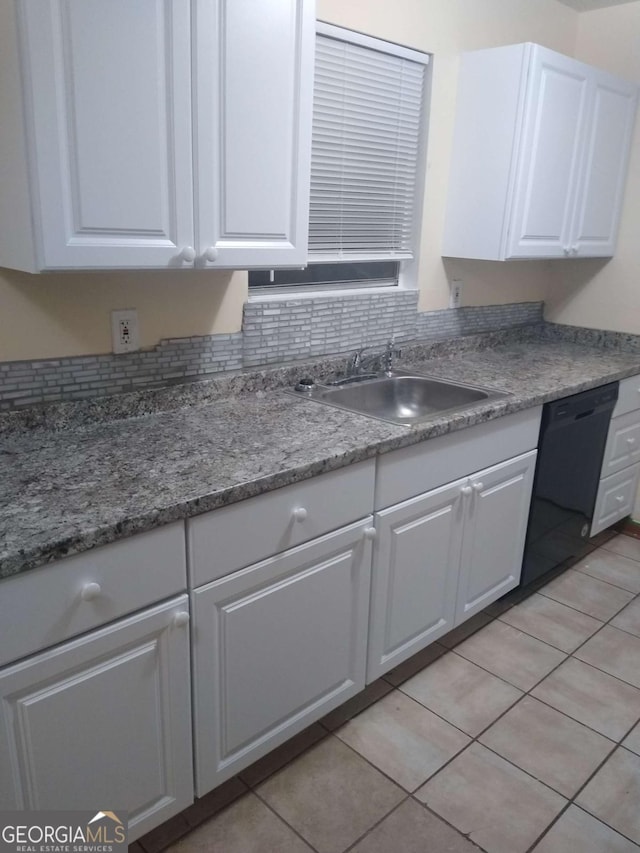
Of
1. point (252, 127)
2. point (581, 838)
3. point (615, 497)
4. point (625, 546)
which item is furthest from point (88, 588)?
point (625, 546)

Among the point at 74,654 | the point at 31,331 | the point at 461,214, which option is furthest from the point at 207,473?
the point at 461,214

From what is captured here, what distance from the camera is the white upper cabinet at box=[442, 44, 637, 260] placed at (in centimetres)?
251

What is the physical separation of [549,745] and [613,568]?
1.25m

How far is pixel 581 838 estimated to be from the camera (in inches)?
65.8

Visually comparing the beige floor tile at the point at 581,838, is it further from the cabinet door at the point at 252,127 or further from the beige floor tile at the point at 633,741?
the cabinet door at the point at 252,127

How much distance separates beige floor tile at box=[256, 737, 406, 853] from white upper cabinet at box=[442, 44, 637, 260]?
190 centimetres

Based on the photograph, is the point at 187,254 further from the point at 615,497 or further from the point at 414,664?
the point at 615,497

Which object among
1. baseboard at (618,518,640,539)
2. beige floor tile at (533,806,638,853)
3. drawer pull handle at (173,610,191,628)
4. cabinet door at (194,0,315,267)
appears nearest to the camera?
drawer pull handle at (173,610,191,628)

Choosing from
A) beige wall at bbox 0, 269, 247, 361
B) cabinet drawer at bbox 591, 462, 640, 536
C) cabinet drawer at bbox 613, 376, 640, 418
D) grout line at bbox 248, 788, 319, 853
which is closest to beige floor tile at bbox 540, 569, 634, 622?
cabinet drawer at bbox 591, 462, 640, 536

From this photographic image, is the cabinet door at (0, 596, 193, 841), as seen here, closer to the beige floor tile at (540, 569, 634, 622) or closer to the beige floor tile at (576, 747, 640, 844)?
the beige floor tile at (576, 747, 640, 844)

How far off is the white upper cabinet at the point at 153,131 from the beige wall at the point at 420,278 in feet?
0.69

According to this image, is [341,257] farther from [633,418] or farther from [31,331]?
[633,418]

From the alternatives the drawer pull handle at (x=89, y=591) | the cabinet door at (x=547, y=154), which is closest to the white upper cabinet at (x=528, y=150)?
the cabinet door at (x=547, y=154)

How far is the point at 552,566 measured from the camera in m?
2.76
